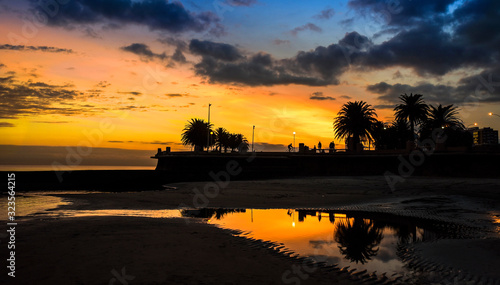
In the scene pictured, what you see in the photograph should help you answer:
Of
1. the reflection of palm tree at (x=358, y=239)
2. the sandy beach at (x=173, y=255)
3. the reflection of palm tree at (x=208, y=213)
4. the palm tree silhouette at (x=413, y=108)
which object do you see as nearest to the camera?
the sandy beach at (x=173, y=255)

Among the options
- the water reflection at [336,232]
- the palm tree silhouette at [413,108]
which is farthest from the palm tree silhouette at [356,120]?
the water reflection at [336,232]

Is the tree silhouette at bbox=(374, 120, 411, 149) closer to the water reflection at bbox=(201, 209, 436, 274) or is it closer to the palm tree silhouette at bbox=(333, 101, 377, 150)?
the palm tree silhouette at bbox=(333, 101, 377, 150)

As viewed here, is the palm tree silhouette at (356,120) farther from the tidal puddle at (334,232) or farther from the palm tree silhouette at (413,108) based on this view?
the tidal puddle at (334,232)

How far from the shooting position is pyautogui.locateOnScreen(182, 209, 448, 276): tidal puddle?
8461 millimetres

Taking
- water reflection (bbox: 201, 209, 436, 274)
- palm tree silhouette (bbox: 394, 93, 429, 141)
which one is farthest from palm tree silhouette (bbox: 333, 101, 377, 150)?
water reflection (bbox: 201, 209, 436, 274)

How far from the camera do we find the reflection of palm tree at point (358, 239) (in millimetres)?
8863

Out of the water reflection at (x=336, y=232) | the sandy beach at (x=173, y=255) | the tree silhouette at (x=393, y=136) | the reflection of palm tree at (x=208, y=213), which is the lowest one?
the reflection of palm tree at (x=208, y=213)

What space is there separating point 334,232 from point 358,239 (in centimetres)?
115

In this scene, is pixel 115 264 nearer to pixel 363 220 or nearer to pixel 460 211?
pixel 363 220

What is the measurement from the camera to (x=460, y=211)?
1641 centimetres

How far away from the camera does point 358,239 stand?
10938 millimetres

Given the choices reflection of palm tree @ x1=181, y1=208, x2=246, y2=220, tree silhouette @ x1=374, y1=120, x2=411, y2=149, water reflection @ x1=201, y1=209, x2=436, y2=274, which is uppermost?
tree silhouette @ x1=374, y1=120, x2=411, y2=149

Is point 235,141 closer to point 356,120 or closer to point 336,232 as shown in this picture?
point 356,120

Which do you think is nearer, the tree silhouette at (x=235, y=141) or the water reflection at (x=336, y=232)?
the water reflection at (x=336, y=232)
